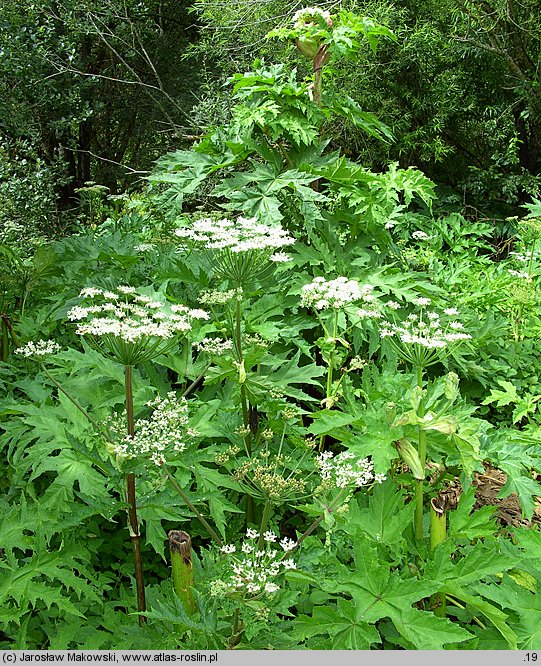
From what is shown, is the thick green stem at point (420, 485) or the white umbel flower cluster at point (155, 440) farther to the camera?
the thick green stem at point (420, 485)

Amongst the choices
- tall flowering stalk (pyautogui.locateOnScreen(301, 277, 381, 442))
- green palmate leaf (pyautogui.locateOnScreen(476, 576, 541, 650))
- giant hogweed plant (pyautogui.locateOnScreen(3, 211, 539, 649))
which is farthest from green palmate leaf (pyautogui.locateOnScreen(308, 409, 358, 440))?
green palmate leaf (pyautogui.locateOnScreen(476, 576, 541, 650))

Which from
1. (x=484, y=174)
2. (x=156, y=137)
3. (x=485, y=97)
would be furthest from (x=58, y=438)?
(x=156, y=137)

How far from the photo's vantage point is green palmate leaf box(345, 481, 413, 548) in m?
1.69

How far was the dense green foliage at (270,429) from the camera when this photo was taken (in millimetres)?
1512

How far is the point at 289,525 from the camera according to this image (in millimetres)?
2371

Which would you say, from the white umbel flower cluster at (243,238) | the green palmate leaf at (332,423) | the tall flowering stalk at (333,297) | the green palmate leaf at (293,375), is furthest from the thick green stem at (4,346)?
the green palmate leaf at (332,423)

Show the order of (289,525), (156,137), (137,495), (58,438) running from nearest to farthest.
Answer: (137,495) < (58,438) < (289,525) < (156,137)

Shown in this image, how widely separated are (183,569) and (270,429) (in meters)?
0.71

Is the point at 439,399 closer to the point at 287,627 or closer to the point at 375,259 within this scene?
the point at 287,627

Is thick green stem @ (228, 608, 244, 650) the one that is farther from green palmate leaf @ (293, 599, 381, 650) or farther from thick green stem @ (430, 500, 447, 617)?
thick green stem @ (430, 500, 447, 617)

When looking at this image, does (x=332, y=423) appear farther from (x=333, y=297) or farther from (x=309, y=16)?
(x=309, y=16)

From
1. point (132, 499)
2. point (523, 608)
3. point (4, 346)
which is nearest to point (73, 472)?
point (132, 499)

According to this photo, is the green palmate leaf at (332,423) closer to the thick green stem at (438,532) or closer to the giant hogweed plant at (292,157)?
the thick green stem at (438,532)

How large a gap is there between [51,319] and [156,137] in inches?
297
